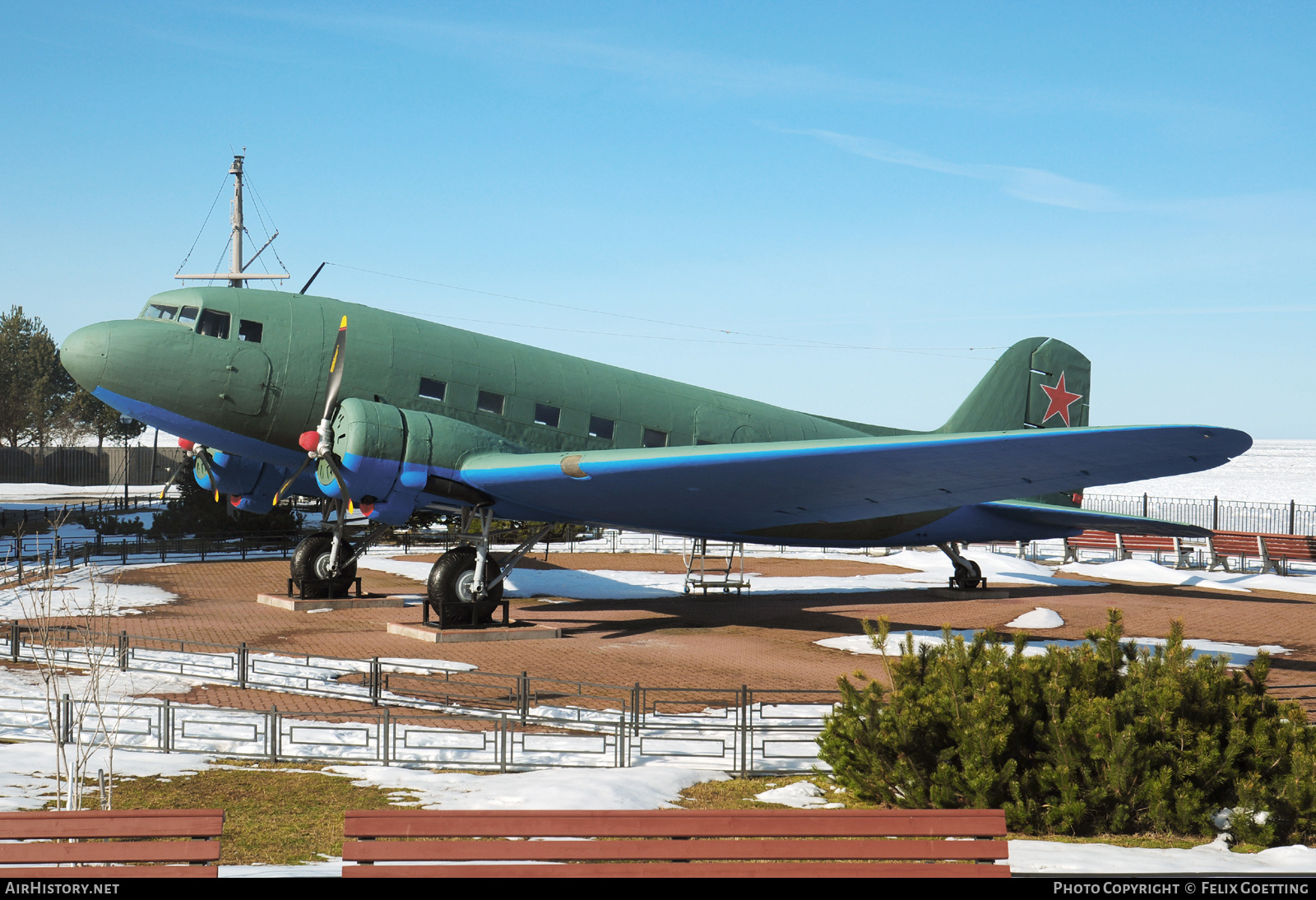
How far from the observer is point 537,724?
12531 mm

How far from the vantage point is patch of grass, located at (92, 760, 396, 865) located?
7.44 metres

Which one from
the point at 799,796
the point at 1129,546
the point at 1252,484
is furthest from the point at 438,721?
the point at 1252,484

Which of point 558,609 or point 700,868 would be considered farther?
point 558,609

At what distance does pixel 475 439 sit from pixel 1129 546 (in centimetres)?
3166

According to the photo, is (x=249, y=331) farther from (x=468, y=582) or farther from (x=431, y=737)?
(x=431, y=737)

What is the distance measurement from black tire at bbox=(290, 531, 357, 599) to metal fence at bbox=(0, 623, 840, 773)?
7373mm

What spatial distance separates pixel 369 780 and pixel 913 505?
38.3 ft

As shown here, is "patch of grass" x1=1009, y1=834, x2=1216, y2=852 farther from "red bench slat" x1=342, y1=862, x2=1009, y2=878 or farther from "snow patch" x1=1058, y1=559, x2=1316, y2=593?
"snow patch" x1=1058, y1=559, x2=1316, y2=593

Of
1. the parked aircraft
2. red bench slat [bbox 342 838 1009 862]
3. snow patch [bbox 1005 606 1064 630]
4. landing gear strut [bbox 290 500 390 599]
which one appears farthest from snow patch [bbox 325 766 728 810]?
landing gear strut [bbox 290 500 390 599]

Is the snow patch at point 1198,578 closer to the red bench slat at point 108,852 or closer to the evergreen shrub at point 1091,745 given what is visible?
the evergreen shrub at point 1091,745
